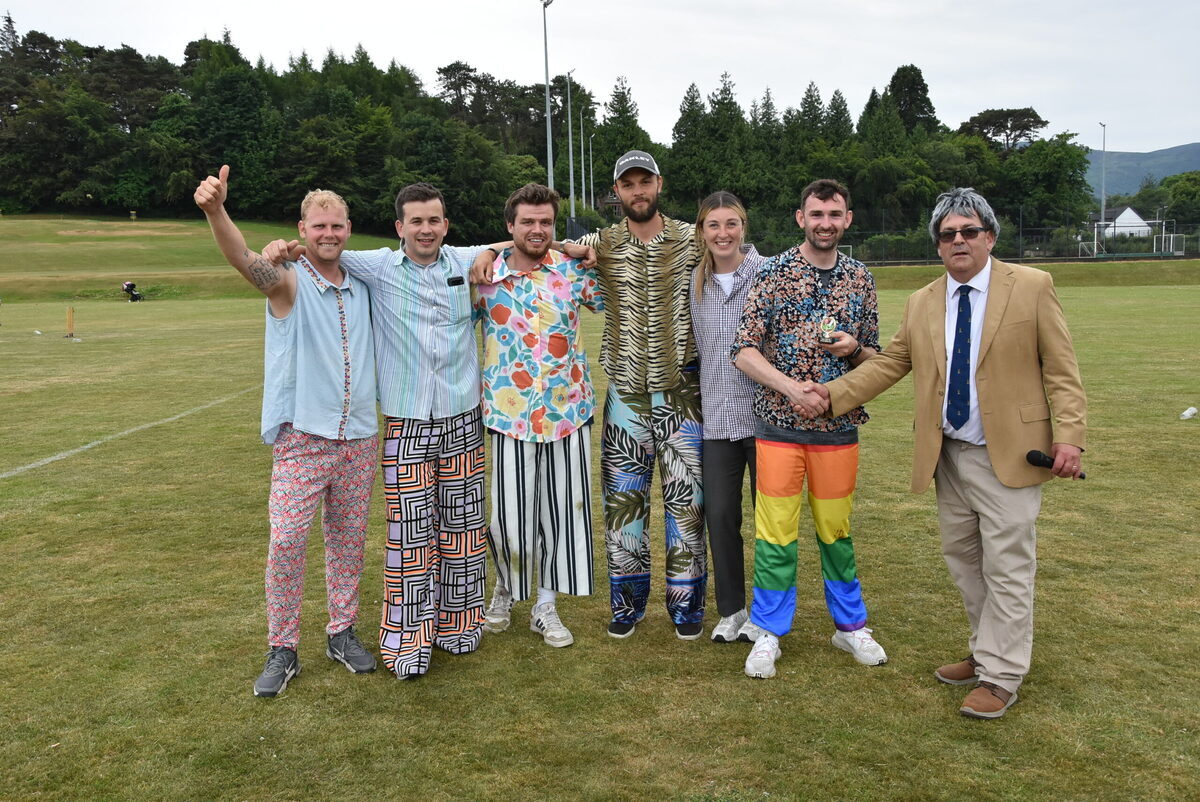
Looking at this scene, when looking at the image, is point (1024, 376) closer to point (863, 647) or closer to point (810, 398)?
point (810, 398)

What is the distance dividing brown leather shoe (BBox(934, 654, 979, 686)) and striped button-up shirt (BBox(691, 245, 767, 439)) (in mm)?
1262

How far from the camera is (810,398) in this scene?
374 centimetres

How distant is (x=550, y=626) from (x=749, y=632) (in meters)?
0.92

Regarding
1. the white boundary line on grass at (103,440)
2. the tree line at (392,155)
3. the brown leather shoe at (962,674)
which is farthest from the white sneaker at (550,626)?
the tree line at (392,155)

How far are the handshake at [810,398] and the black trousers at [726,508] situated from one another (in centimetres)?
44

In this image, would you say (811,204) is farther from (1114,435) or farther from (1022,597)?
(1114,435)

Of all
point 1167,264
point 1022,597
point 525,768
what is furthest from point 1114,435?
point 1167,264

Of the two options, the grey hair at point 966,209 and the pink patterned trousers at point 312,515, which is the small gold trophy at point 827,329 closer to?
the grey hair at point 966,209

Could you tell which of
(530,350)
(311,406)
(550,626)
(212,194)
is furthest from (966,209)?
(212,194)

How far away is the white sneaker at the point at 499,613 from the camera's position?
4473 millimetres

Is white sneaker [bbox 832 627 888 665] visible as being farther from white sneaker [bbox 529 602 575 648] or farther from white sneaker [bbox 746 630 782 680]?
white sneaker [bbox 529 602 575 648]

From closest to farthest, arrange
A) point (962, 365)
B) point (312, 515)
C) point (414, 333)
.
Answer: point (962, 365) < point (312, 515) < point (414, 333)

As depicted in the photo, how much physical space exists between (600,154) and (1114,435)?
8481 centimetres

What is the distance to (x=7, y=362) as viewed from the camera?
15.6m
